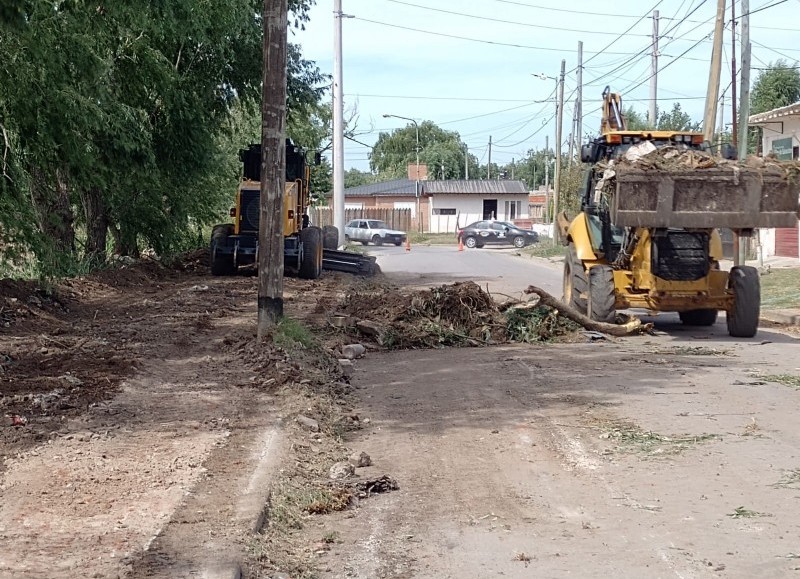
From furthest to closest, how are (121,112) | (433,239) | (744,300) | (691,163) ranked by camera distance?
(433,239) < (121,112) < (744,300) < (691,163)

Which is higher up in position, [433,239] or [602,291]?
[602,291]

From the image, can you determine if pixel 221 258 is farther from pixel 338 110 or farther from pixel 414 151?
pixel 414 151

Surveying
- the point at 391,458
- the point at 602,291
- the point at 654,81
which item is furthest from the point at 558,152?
the point at 391,458

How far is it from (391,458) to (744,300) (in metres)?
8.48

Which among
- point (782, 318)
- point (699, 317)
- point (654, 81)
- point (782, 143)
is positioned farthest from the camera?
point (654, 81)

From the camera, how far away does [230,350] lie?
1291cm

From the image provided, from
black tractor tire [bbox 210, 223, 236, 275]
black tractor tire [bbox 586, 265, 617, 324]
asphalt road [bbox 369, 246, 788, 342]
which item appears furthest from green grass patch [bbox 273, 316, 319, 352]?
black tractor tire [bbox 210, 223, 236, 275]

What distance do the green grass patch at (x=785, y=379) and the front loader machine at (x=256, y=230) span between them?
13.7m

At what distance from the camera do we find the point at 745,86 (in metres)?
25.3

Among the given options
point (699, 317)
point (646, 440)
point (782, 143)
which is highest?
point (782, 143)

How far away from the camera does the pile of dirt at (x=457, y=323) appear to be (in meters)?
14.7

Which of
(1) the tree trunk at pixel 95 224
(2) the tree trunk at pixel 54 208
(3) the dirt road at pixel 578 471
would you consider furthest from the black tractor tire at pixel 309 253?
(3) the dirt road at pixel 578 471

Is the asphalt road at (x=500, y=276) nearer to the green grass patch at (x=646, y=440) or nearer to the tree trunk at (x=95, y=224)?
the green grass patch at (x=646, y=440)

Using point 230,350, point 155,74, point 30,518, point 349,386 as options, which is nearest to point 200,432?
point 30,518
